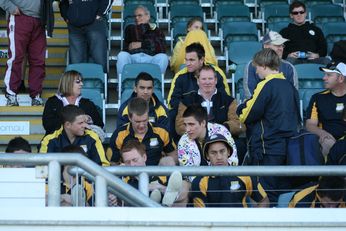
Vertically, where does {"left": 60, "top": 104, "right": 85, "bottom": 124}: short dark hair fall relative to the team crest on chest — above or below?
above

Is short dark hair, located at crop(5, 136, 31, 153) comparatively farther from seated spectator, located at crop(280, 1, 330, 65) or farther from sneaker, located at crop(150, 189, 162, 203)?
seated spectator, located at crop(280, 1, 330, 65)

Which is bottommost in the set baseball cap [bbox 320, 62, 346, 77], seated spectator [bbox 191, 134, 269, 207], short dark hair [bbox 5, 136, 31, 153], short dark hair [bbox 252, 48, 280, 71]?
seated spectator [bbox 191, 134, 269, 207]

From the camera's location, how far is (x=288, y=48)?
12562mm

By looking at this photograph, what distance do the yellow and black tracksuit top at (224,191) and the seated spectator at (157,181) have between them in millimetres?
253

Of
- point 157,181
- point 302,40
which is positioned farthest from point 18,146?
point 302,40

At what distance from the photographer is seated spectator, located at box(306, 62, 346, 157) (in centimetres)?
998

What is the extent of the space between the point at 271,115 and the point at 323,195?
1.52 m

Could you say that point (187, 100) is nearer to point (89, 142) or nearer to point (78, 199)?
point (89, 142)

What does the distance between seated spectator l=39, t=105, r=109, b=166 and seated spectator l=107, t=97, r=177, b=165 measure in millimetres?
367

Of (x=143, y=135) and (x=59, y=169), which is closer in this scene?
(x=59, y=169)

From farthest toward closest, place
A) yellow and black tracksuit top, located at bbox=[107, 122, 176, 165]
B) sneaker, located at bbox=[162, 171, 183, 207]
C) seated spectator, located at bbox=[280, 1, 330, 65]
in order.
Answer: seated spectator, located at bbox=[280, 1, 330, 65] < yellow and black tracksuit top, located at bbox=[107, 122, 176, 165] < sneaker, located at bbox=[162, 171, 183, 207]

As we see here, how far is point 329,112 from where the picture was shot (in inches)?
394

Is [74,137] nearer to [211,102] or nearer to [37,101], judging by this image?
[211,102]

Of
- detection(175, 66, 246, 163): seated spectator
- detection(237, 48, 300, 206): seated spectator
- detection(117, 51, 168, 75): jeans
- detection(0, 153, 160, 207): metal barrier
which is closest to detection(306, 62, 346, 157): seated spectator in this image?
A: detection(175, 66, 246, 163): seated spectator
